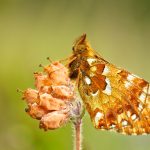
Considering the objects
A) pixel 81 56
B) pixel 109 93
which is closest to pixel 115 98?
pixel 109 93

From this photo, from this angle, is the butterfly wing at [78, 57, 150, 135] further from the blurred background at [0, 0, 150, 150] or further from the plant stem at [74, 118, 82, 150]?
the blurred background at [0, 0, 150, 150]

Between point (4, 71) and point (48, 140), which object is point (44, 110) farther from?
point (4, 71)

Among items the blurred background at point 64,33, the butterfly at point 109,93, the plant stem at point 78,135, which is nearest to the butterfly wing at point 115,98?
the butterfly at point 109,93

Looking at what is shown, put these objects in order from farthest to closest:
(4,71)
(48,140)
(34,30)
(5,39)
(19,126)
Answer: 1. (34,30)
2. (5,39)
3. (4,71)
4. (19,126)
5. (48,140)

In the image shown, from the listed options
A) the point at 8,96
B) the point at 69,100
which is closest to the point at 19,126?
A: the point at 8,96

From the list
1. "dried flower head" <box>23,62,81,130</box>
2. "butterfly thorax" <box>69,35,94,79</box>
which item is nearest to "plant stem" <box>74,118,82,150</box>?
"dried flower head" <box>23,62,81,130</box>
